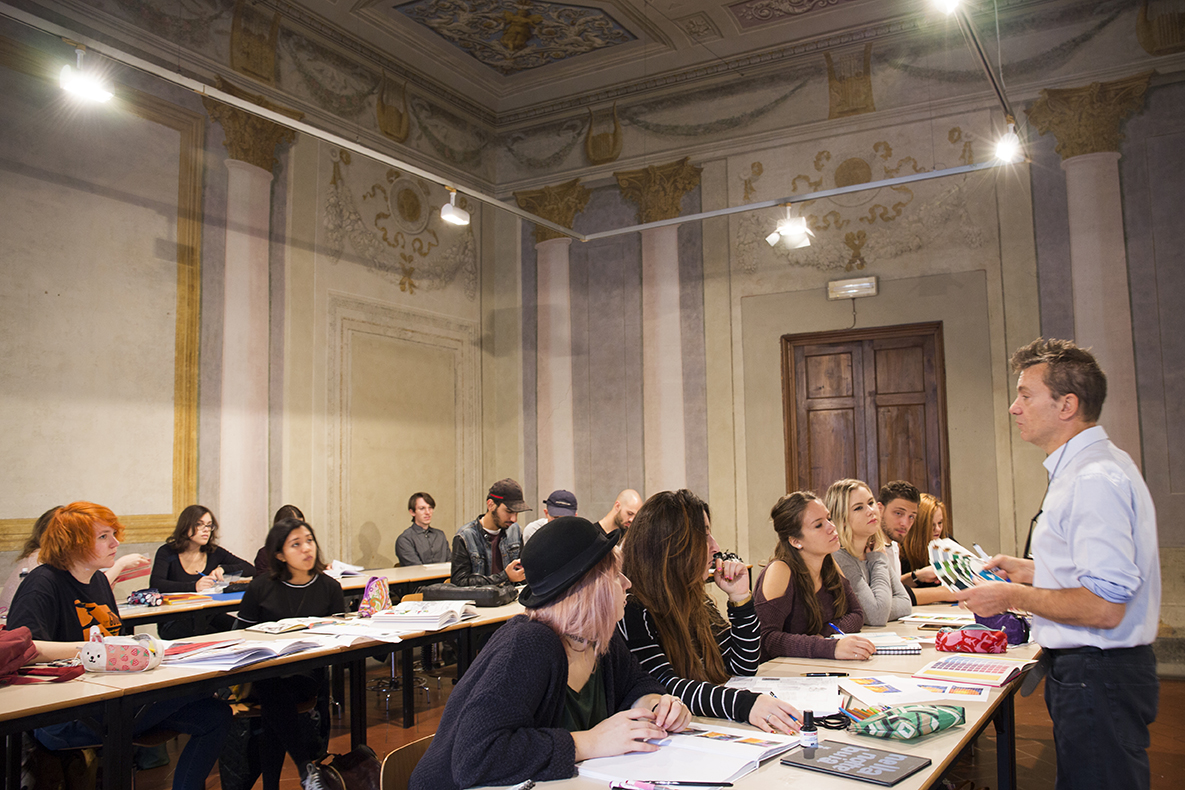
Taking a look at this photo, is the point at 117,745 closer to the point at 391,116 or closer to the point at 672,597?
the point at 672,597

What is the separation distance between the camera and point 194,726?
11.5ft

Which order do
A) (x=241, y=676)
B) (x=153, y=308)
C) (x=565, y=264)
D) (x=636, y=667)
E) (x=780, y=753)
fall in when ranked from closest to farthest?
(x=780, y=753) < (x=636, y=667) < (x=241, y=676) < (x=153, y=308) < (x=565, y=264)

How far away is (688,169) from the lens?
357 inches

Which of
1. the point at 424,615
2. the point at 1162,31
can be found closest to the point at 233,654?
the point at 424,615

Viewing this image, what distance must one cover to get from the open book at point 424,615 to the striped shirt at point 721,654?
1.59 m

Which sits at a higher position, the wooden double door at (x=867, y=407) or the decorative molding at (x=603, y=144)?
the decorative molding at (x=603, y=144)

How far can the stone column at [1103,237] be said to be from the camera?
7.10m

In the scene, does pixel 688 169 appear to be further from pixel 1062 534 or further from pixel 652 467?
pixel 1062 534

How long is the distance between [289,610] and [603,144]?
6.68m

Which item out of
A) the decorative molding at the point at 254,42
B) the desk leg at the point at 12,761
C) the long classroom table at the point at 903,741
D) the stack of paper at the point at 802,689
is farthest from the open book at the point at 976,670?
the decorative molding at the point at 254,42

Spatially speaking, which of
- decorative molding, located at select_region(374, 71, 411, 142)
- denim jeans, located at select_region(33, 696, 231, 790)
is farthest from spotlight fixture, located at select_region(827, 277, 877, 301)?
denim jeans, located at select_region(33, 696, 231, 790)

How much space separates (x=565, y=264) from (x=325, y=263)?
266 cm

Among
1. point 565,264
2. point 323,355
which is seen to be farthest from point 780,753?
point 565,264

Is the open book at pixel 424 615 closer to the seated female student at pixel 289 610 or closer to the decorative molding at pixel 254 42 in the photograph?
the seated female student at pixel 289 610
